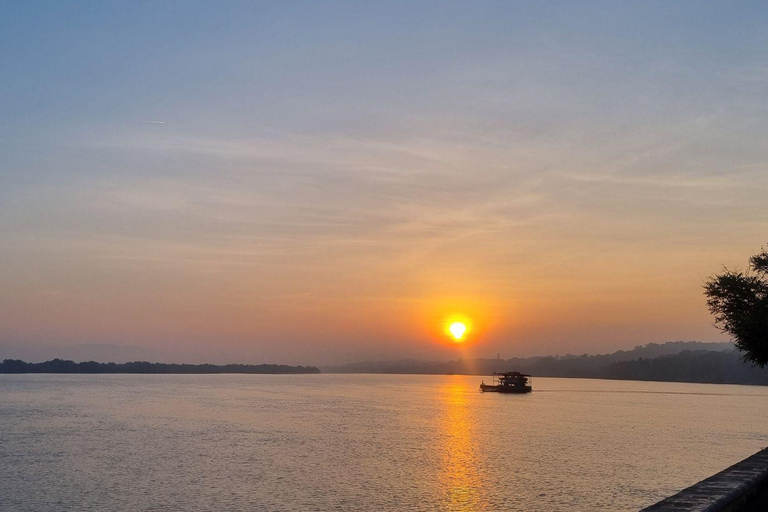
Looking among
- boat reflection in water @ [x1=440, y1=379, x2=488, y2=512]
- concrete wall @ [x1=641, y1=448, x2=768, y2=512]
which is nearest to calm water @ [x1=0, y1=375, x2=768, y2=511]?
boat reflection in water @ [x1=440, y1=379, x2=488, y2=512]

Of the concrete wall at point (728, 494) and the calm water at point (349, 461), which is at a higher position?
the concrete wall at point (728, 494)

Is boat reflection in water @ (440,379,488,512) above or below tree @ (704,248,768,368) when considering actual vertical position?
below

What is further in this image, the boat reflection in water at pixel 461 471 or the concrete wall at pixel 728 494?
the boat reflection in water at pixel 461 471

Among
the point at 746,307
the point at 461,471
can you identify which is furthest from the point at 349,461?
the point at 746,307

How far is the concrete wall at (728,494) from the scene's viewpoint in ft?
53.8

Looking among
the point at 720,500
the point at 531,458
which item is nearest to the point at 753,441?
the point at 531,458

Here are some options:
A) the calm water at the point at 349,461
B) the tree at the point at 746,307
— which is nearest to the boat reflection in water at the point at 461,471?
the calm water at the point at 349,461

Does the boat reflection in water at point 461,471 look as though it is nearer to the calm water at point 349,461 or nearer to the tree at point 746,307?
the calm water at point 349,461

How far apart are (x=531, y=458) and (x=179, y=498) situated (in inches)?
1271

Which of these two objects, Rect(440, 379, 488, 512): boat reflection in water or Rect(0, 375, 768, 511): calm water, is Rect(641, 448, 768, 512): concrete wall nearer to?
Rect(0, 375, 768, 511): calm water

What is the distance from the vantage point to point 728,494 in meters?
17.6

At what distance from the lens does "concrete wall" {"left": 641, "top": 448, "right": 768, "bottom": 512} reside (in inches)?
646

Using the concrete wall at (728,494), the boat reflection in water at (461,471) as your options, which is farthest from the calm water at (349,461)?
the concrete wall at (728,494)

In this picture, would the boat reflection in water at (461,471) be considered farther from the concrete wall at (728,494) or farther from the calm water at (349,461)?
the concrete wall at (728,494)
